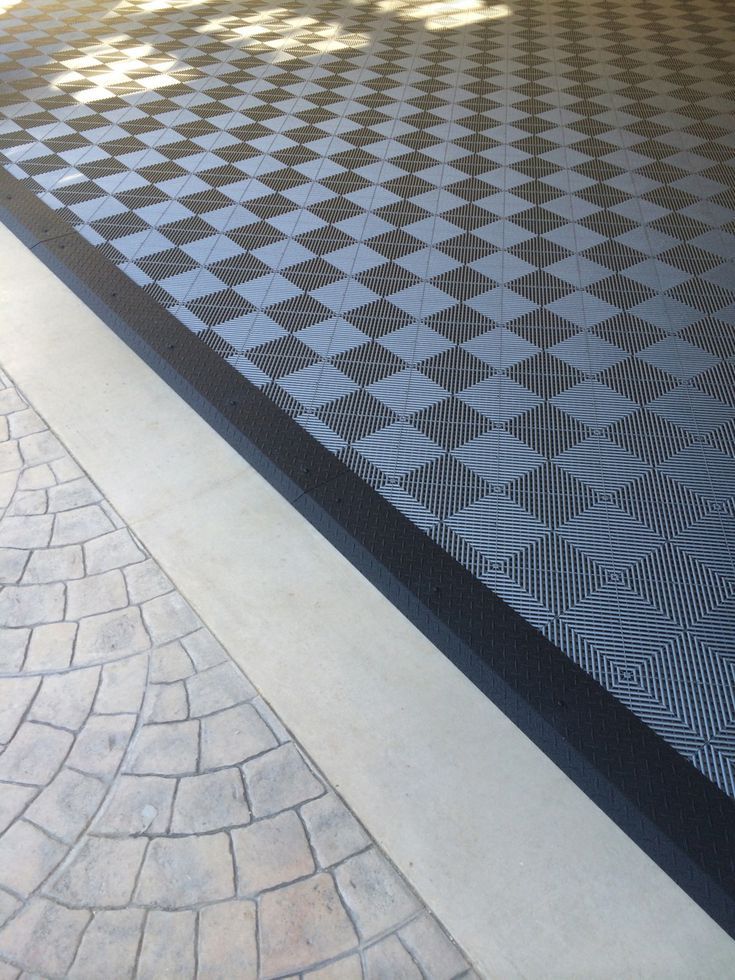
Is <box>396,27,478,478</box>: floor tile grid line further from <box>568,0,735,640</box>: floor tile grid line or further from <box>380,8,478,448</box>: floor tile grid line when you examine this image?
<box>568,0,735,640</box>: floor tile grid line

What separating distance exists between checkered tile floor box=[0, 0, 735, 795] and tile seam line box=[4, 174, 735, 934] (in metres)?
0.26

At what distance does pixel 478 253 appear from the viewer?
4609 millimetres

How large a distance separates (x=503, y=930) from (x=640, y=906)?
1.16ft

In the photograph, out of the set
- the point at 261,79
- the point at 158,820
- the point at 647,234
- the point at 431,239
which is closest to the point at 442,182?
the point at 431,239

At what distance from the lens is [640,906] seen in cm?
209

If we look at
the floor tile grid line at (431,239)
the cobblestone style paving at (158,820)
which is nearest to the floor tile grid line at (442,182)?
the floor tile grid line at (431,239)

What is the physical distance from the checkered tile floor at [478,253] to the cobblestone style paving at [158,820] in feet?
3.15

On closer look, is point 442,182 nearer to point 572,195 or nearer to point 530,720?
point 572,195

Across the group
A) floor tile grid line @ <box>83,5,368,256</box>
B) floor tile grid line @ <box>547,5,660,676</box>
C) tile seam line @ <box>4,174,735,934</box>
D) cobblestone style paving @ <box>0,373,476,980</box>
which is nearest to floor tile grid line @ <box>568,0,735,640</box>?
floor tile grid line @ <box>547,5,660,676</box>

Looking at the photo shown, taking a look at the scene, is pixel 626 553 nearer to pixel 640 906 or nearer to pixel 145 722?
pixel 640 906

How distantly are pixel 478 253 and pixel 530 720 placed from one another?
9.50ft

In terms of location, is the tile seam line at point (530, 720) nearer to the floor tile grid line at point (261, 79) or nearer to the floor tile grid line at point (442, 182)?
the floor tile grid line at point (442, 182)

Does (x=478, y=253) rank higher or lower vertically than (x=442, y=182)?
lower

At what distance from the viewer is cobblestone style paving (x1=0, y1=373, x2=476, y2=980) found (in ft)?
6.50
